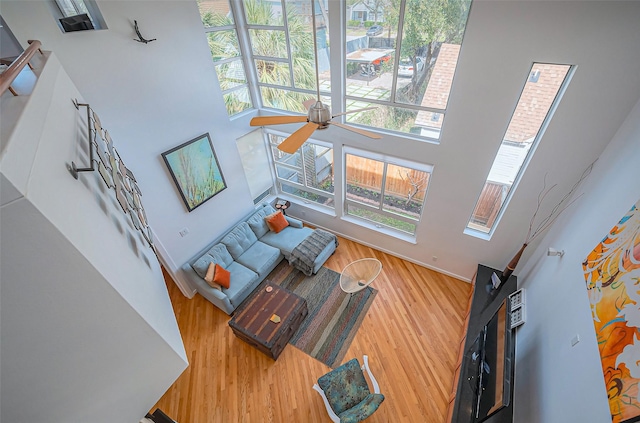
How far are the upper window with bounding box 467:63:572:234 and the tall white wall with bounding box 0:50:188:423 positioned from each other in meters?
3.89

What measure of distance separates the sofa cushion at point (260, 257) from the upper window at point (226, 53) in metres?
2.49

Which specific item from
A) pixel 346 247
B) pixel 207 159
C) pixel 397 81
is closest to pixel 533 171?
pixel 397 81

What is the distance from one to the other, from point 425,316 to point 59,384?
4.23m

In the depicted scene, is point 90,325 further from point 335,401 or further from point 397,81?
point 397,81

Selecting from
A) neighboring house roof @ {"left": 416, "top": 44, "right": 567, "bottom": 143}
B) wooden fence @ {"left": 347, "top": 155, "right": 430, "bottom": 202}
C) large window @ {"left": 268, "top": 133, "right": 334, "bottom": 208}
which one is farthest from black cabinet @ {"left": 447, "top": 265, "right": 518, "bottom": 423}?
large window @ {"left": 268, "top": 133, "right": 334, "bottom": 208}

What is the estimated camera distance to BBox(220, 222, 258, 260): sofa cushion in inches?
189

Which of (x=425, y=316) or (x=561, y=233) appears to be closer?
(x=561, y=233)

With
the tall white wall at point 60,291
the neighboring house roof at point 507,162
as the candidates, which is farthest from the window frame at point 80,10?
the neighboring house roof at point 507,162

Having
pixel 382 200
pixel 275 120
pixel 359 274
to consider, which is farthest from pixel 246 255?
pixel 275 120

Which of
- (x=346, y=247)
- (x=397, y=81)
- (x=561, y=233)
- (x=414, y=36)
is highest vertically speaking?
(x=414, y=36)

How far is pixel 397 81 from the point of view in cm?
370

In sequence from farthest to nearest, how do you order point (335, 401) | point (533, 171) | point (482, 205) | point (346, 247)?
point (346, 247) < point (482, 205) < point (533, 171) < point (335, 401)

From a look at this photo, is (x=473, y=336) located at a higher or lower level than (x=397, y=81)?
lower

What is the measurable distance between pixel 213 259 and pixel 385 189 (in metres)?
3.20
